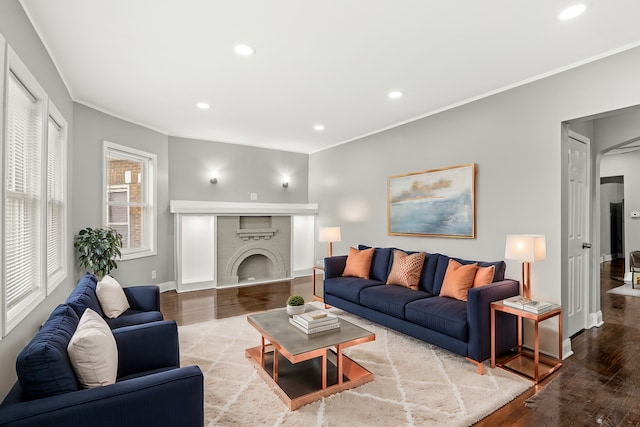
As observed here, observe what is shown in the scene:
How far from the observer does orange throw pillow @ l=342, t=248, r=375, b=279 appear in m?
4.63

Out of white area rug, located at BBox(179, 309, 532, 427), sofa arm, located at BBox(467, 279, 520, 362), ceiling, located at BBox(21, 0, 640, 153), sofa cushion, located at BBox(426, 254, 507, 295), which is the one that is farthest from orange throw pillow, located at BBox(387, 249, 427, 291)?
ceiling, located at BBox(21, 0, 640, 153)

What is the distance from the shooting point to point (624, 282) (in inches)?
248

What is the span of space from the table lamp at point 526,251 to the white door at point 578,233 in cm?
54

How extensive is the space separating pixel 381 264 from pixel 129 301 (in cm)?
301

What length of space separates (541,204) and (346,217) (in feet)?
10.9

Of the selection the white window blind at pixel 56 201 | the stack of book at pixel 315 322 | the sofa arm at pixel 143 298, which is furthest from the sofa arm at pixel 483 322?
the white window blind at pixel 56 201

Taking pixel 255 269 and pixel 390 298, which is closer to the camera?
pixel 390 298

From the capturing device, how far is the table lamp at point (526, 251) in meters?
2.94

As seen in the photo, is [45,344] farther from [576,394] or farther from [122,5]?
[576,394]

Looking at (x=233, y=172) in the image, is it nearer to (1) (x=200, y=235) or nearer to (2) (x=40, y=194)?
(1) (x=200, y=235)

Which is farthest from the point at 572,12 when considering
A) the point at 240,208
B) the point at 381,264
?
the point at 240,208

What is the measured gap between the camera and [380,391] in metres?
2.54

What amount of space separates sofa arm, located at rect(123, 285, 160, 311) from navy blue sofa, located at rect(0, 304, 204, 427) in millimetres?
1467

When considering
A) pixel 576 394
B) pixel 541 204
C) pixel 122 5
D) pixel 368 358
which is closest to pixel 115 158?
pixel 122 5
